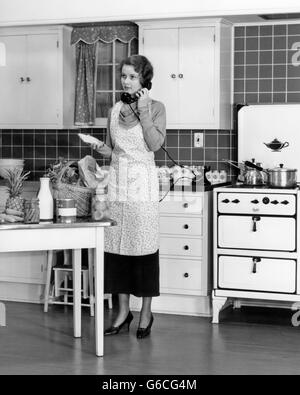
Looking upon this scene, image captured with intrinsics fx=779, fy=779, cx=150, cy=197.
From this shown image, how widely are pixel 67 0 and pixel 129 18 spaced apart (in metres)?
0.48

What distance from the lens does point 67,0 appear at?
5453 millimetres

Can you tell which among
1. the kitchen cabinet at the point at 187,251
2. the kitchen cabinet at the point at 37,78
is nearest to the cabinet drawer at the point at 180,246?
the kitchen cabinet at the point at 187,251

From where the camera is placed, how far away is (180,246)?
544 centimetres

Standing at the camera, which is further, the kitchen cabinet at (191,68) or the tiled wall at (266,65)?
the tiled wall at (266,65)

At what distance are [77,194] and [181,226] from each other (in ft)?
4.28

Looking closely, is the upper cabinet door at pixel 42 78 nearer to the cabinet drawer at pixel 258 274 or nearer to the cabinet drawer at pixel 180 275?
the cabinet drawer at pixel 180 275

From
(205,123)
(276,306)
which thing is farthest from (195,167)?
(276,306)

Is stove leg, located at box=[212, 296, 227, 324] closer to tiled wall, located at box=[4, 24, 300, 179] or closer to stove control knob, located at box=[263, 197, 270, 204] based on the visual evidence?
stove control knob, located at box=[263, 197, 270, 204]

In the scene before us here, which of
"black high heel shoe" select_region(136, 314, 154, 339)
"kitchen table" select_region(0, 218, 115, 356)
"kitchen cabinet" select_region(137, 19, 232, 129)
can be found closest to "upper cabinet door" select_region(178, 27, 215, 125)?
"kitchen cabinet" select_region(137, 19, 232, 129)

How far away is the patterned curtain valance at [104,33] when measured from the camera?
5980 millimetres

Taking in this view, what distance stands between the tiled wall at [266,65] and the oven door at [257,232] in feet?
3.58

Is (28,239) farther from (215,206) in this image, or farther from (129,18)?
(129,18)

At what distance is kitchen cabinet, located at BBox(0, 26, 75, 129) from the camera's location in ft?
19.8

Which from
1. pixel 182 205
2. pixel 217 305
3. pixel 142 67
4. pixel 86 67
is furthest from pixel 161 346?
pixel 86 67
